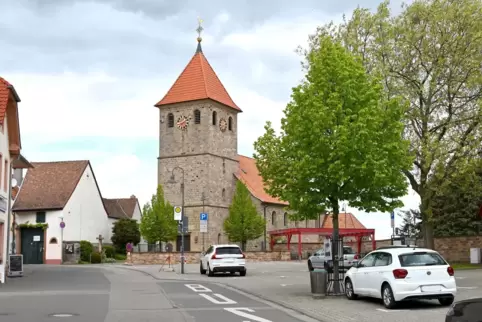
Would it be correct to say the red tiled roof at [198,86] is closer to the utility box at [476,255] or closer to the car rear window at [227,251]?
the utility box at [476,255]

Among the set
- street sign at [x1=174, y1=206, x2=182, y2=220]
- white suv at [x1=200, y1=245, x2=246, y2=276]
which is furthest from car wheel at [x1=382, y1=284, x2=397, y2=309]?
street sign at [x1=174, y1=206, x2=182, y2=220]

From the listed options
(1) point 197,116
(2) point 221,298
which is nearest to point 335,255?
(2) point 221,298

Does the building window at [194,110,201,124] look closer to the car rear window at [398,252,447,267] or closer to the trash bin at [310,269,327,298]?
the trash bin at [310,269,327,298]

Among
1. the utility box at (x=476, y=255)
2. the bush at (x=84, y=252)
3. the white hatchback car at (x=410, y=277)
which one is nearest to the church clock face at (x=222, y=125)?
the bush at (x=84, y=252)

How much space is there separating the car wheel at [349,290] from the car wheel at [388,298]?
2.23 metres

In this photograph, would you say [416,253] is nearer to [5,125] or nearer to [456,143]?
[456,143]

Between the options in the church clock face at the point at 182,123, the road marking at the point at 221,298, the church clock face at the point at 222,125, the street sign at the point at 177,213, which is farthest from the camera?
the church clock face at the point at 222,125

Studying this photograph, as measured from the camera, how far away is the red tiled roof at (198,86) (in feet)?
262

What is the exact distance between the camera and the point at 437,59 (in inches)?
1422

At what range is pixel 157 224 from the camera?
71250 millimetres

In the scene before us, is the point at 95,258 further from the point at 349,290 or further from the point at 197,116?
the point at 349,290

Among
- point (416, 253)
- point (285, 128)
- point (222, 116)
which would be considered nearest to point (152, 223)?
point (222, 116)

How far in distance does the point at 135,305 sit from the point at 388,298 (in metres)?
6.67

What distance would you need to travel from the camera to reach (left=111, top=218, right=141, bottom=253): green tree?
240 feet
